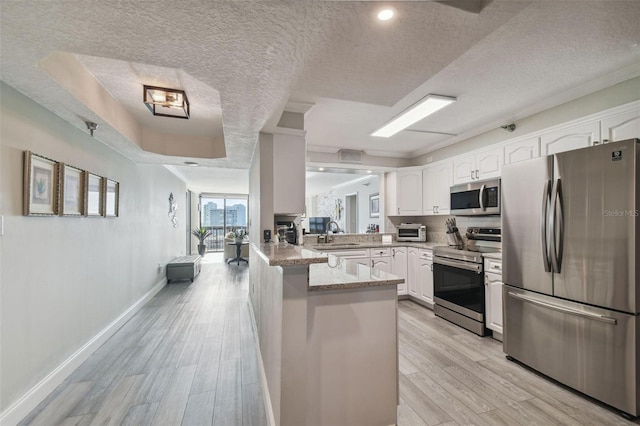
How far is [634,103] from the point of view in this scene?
2.15 metres

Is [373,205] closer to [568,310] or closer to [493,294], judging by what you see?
[493,294]

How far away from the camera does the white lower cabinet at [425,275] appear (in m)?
3.86

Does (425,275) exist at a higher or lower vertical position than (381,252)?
lower

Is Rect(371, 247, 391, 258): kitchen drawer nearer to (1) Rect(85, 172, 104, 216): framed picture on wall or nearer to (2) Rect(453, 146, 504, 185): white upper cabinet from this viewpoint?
(2) Rect(453, 146, 504, 185): white upper cabinet

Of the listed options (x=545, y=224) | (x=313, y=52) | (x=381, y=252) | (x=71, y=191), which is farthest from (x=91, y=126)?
(x=545, y=224)

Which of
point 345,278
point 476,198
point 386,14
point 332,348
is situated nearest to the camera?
point 386,14

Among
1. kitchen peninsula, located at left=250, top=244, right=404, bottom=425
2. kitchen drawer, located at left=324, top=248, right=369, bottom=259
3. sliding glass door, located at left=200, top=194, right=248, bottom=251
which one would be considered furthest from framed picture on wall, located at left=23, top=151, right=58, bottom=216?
sliding glass door, located at left=200, top=194, right=248, bottom=251

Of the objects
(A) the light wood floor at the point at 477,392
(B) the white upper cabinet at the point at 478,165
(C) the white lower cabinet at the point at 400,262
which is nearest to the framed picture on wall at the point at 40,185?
(A) the light wood floor at the point at 477,392

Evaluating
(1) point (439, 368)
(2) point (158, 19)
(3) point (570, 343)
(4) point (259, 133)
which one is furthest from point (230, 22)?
(3) point (570, 343)

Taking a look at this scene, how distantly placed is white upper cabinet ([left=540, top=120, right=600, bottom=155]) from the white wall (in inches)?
172

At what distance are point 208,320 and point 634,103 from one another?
4.77 meters

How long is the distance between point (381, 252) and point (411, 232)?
78 centimetres

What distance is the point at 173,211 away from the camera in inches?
239

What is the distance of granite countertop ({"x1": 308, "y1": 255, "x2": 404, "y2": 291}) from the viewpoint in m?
1.58
